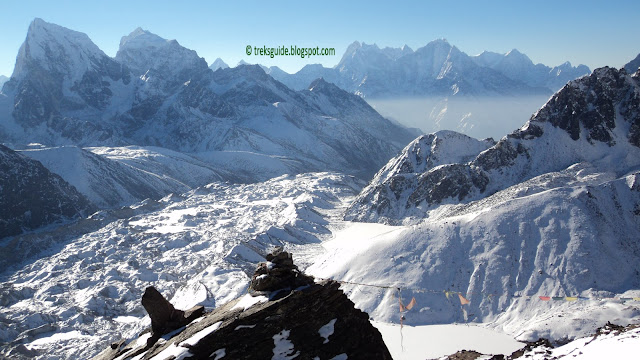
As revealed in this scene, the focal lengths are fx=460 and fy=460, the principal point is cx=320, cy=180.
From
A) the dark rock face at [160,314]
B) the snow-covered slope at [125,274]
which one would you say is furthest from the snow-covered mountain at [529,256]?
the dark rock face at [160,314]

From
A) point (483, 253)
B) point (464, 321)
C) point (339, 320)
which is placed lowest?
point (464, 321)

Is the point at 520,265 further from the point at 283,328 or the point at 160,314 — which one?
the point at 160,314

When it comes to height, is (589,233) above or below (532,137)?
below

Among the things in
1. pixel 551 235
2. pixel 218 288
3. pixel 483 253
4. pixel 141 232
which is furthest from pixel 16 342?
pixel 551 235

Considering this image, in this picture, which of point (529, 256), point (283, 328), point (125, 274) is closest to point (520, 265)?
point (529, 256)

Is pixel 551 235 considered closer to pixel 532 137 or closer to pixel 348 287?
pixel 348 287
